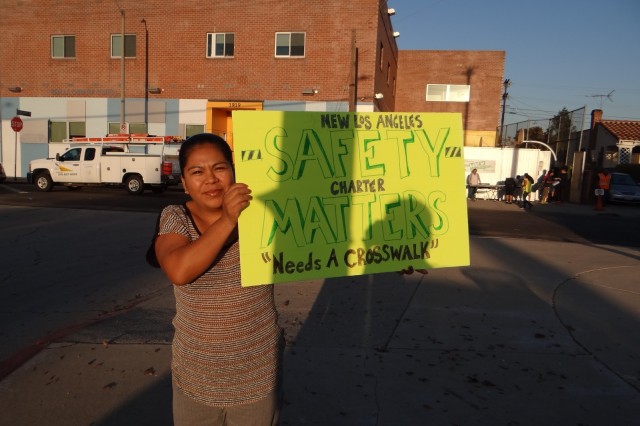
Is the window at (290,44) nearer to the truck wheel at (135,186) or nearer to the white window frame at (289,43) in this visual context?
the white window frame at (289,43)

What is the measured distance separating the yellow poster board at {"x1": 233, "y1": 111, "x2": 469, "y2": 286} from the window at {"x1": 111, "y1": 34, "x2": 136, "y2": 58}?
27629 mm

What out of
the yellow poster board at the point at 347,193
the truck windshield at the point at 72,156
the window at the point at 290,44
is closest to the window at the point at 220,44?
the window at the point at 290,44

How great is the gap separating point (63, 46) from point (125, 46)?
3.91 meters

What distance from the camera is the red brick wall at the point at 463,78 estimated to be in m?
36.3

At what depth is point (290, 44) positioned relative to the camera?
24844mm

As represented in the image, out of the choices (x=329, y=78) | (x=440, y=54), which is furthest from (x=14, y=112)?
(x=440, y=54)

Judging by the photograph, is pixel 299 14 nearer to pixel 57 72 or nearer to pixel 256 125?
pixel 57 72

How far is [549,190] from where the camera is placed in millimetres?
22719

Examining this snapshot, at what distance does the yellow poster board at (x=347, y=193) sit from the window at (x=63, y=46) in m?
29.8

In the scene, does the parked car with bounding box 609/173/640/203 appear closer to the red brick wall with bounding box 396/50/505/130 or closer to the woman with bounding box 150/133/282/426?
the red brick wall with bounding box 396/50/505/130

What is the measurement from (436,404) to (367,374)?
2.01ft

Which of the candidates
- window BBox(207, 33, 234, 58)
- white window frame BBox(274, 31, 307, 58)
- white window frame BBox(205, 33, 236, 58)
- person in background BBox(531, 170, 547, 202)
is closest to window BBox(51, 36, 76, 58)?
white window frame BBox(205, 33, 236, 58)

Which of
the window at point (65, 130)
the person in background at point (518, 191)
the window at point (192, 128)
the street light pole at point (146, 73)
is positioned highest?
the street light pole at point (146, 73)

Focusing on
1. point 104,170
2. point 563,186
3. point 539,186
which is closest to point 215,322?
point 104,170
